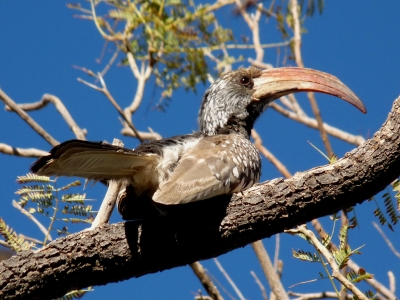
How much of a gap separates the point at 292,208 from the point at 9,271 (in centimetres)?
173

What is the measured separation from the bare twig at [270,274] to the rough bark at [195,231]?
2.26m

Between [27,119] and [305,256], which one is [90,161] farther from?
[27,119]

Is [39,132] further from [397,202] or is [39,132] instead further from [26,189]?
[397,202]

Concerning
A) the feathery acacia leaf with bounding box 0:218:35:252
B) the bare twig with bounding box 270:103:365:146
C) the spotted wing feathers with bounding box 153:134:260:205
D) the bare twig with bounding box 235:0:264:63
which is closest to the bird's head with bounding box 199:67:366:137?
the spotted wing feathers with bounding box 153:134:260:205

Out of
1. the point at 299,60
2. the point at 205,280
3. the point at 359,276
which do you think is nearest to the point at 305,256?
the point at 359,276

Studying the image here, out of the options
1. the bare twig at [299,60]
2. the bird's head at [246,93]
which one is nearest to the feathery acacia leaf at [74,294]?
the bird's head at [246,93]

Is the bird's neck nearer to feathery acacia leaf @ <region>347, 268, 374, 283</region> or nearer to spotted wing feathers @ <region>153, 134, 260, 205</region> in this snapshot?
spotted wing feathers @ <region>153, 134, 260, 205</region>

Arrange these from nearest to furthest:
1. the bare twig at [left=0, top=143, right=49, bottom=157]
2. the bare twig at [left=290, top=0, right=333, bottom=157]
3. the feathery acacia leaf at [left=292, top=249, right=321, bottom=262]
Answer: the feathery acacia leaf at [left=292, top=249, right=321, bottom=262], the bare twig at [left=0, top=143, right=49, bottom=157], the bare twig at [left=290, top=0, right=333, bottom=157]

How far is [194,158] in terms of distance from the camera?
4.38m

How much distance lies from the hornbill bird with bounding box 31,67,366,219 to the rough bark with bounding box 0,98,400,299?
189mm

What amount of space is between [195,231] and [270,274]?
8.78ft

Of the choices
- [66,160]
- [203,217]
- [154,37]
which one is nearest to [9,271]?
[66,160]

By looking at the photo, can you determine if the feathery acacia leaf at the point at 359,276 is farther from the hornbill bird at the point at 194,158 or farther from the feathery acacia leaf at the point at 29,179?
the feathery acacia leaf at the point at 29,179

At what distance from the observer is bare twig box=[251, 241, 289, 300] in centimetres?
636
